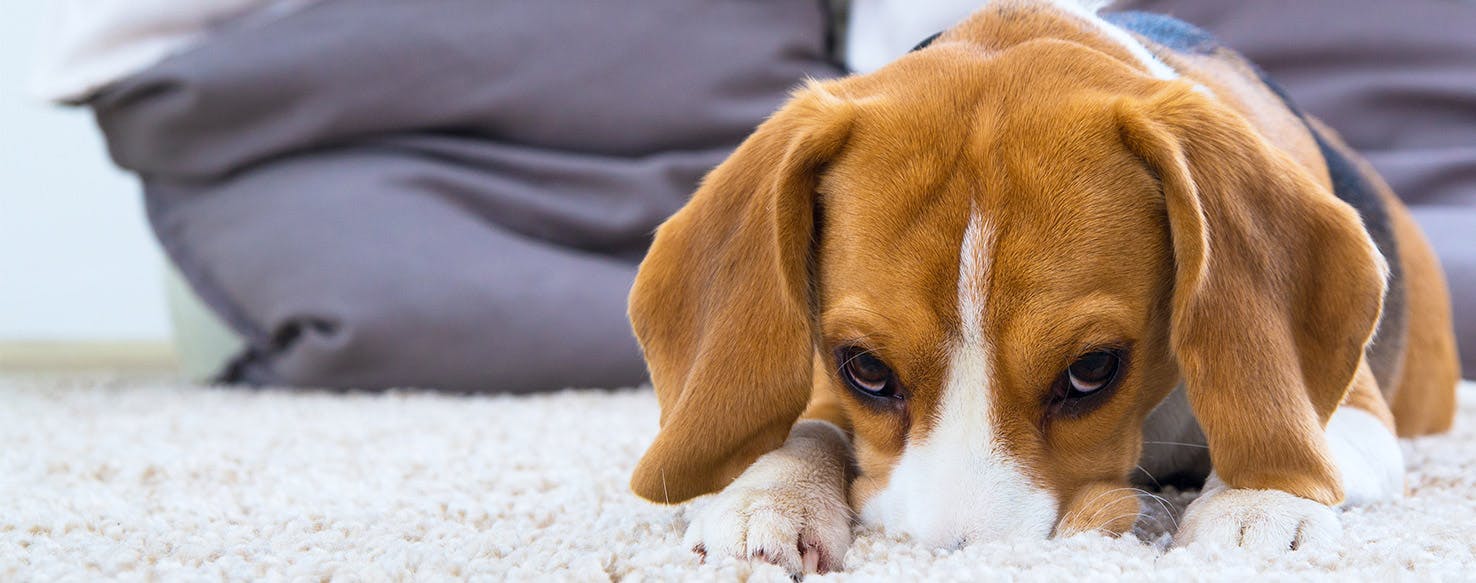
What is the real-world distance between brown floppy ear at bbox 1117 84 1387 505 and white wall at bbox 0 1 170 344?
187 inches

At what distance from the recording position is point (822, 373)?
2.02 metres

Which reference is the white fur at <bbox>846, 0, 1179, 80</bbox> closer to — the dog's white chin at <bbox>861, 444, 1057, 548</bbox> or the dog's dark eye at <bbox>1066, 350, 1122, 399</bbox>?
the dog's dark eye at <bbox>1066, 350, 1122, 399</bbox>

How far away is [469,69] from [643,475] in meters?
2.24

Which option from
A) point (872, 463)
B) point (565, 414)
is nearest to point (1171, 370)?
point (872, 463)

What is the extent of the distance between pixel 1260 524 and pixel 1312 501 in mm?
94

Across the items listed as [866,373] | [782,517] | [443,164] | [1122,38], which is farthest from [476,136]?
[782,517]

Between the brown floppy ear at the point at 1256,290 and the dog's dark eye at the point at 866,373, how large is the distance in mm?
358

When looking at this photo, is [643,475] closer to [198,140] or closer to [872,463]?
[872,463]

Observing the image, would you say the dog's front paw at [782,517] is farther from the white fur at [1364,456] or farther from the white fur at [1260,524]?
the white fur at [1364,456]

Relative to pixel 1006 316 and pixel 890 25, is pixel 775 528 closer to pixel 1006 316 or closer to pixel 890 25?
pixel 1006 316

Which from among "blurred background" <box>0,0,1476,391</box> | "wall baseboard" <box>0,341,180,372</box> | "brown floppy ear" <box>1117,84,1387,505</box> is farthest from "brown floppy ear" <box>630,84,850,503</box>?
"wall baseboard" <box>0,341,180,372</box>

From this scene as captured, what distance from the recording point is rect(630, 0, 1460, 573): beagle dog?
158 centimetres

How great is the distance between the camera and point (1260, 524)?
155 centimetres

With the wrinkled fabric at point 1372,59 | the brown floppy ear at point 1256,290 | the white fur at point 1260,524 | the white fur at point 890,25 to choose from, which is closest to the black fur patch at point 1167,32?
the white fur at point 890,25
